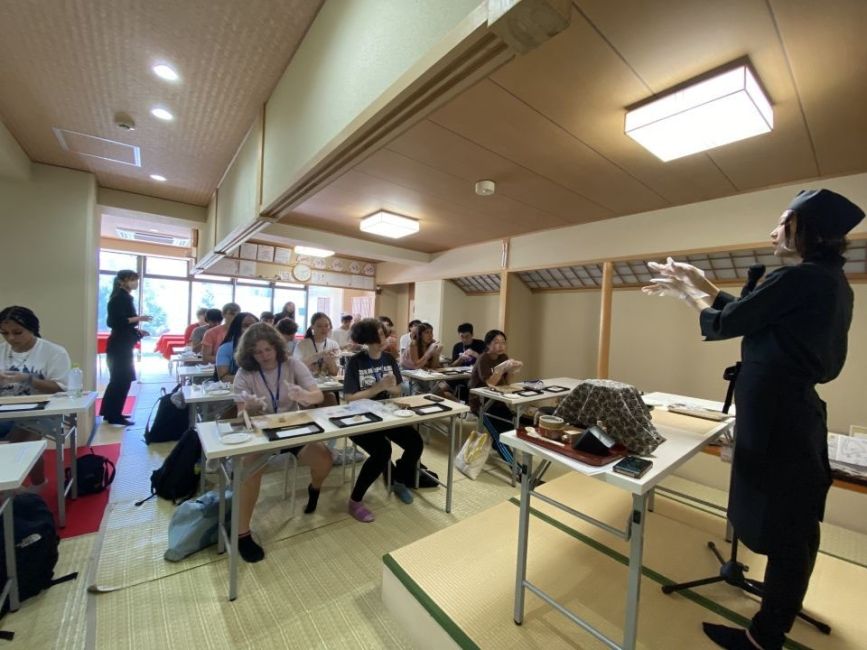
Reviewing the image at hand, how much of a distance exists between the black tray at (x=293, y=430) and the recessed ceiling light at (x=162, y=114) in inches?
89.8

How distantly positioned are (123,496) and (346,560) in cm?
181

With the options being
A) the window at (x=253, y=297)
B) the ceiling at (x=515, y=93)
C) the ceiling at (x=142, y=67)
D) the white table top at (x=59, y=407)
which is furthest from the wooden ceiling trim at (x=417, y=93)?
the window at (x=253, y=297)

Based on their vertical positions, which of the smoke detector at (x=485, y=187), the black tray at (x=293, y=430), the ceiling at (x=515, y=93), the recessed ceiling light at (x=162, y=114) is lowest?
the black tray at (x=293, y=430)

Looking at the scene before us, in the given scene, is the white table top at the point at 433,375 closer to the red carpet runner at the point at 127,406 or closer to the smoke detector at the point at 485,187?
the smoke detector at the point at 485,187

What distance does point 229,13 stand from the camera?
1.60m

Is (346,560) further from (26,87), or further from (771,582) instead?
(26,87)

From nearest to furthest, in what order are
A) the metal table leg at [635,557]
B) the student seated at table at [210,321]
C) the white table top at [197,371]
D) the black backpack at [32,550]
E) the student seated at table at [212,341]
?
the metal table leg at [635,557] → the black backpack at [32,550] → the white table top at [197,371] → the student seated at table at [212,341] → the student seated at table at [210,321]

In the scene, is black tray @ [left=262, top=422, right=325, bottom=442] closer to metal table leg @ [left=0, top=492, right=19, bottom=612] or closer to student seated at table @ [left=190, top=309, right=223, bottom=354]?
metal table leg @ [left=0, top=492, right=19, bottom=612]

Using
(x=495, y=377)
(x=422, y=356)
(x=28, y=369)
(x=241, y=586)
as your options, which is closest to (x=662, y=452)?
(x=241, y=586)

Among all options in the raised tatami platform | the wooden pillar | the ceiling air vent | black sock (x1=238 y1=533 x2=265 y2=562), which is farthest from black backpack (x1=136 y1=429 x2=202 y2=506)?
the ceiling air vent

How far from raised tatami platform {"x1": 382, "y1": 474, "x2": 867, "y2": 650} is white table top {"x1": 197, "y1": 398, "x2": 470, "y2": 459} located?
65cm

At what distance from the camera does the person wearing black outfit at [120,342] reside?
12.5 feet

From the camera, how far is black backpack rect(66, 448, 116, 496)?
2.46 m

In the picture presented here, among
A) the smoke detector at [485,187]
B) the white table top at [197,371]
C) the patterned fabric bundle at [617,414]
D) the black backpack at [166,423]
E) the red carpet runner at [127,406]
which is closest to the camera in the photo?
the patterned fabric bundle at [617,414]
